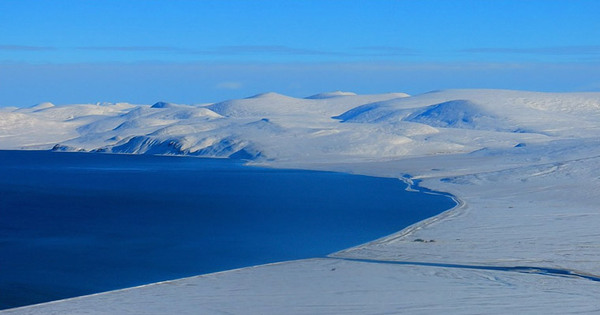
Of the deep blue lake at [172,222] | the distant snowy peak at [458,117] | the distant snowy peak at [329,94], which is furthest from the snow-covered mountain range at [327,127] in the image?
the deep blue lake at [172,222]

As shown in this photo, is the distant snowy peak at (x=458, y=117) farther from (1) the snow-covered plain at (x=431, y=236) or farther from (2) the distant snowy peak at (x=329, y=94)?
(2) the distant snowy peak at (x=329, y=94)

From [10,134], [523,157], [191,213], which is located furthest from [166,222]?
[10,134]

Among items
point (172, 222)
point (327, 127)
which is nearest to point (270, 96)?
point (327, 127)

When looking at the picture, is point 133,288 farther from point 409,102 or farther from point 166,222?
point 409,102

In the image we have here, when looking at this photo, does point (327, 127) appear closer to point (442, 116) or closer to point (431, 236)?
point (442, 116)

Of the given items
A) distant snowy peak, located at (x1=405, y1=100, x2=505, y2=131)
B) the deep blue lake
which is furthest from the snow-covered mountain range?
the deep blue lake
